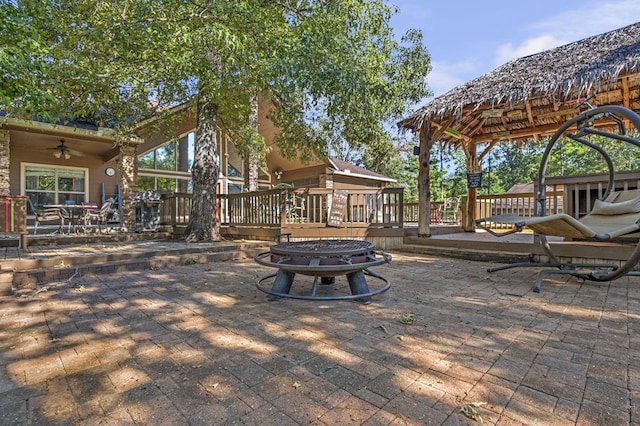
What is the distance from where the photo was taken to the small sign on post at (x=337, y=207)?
7512 mm

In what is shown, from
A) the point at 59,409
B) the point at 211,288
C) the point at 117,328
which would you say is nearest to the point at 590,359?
the point at 59,409

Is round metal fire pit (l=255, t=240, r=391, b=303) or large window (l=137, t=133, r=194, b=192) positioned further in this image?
large window (l=137, t=133, r=194, b=192)

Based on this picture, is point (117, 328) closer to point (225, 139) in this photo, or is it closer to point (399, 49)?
point (225, 139)

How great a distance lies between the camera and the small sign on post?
296 inches

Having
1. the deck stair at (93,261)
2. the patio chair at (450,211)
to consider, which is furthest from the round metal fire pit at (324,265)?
the patio chair at (450,211)

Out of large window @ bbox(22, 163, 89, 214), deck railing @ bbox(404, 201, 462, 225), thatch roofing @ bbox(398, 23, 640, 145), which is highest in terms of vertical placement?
thatch roofing @ bbox(398, 23, 640, 145)

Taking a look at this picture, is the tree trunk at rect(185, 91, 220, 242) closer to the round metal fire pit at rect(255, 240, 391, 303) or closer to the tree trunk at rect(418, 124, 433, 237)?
the tree trunk at rect(418, 124, 433, 237)

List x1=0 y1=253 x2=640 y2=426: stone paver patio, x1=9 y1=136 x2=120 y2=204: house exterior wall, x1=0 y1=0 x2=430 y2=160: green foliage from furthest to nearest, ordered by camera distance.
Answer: x1=9 y1=136 x2=120 y2=204: house exterior wall, x1=0 y1=0 x2=430 y2=160: green foliage, x1=0 y1=253 x2=640 y2=426: stone paver patio

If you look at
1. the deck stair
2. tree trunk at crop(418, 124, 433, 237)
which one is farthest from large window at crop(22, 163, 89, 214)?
tree trunk at crop(418, 124, 433, 237)

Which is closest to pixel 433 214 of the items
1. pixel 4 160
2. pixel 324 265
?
pixel 324 265

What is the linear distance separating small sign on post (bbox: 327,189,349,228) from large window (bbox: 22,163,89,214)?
8.46 m

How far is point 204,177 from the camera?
7.45 metres

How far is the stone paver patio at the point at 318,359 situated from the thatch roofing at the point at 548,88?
12.6 feet

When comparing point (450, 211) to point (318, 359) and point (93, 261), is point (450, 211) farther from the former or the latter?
point (318, 359)
